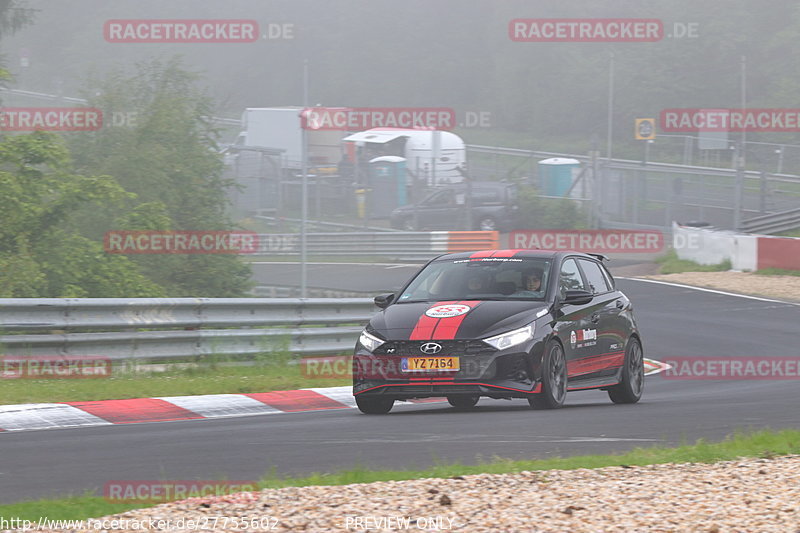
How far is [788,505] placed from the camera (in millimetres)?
5902

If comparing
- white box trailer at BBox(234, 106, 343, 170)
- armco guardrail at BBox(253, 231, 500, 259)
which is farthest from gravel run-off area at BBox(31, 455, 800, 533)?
white box trailer at BBox(234, 106, 343, 170)

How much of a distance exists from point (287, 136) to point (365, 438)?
148 feet

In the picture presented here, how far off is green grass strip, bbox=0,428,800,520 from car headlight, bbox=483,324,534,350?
2368mm

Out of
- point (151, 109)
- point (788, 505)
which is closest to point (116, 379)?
point (788, 505)

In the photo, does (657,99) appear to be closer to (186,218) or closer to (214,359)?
(186,218)

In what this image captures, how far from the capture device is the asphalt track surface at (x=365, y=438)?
741cm

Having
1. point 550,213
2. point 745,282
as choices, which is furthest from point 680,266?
point 550,213

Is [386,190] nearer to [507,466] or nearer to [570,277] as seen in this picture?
[570,277]

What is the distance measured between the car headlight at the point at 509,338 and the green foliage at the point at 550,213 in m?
32.2

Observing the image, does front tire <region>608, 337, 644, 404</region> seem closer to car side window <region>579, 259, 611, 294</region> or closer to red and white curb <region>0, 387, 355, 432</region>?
car side window <region>579, 259, 611, 294</region>

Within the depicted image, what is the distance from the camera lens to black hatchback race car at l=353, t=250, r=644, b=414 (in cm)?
1052

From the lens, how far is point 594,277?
41.5ft

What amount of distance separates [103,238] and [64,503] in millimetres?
19984

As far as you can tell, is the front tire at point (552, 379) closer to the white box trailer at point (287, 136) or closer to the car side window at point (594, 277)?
the car side window at point (594, 277)
